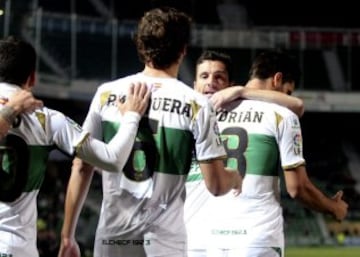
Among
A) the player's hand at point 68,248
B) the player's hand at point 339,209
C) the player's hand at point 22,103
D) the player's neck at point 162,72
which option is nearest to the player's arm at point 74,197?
the player's hand at point 68,248

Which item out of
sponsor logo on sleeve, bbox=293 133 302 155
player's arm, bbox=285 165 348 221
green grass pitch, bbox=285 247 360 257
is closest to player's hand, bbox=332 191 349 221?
player's arm, bbox=285 165 348 221

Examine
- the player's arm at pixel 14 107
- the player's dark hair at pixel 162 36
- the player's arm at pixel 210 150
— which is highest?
the player's dark hair at pixel 162 36

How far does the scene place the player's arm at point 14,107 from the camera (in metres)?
3.08

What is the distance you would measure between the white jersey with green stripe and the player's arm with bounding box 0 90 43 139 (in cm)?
5

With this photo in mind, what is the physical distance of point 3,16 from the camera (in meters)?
17.2

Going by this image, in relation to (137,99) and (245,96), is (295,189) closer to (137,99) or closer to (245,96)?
(245,96)

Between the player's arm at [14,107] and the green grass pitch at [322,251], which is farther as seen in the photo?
the green grass pitch at [322,251]

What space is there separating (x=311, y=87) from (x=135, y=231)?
20.2 meters

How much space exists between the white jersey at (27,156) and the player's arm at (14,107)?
47 millimetres

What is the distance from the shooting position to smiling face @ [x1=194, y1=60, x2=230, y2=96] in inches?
175

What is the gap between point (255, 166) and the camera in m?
4.03

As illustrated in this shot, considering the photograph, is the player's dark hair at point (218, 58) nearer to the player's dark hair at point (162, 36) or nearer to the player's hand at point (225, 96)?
the player's hand at point (225, 96)

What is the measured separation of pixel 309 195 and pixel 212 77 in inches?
33.4

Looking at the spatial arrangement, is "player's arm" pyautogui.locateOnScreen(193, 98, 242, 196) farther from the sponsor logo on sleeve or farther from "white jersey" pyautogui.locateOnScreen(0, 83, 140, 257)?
the sponsor logo on sleeve
